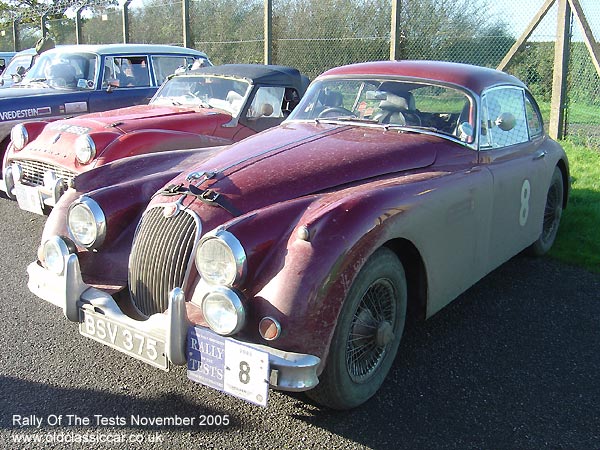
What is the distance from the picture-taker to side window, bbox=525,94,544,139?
16.0 ft

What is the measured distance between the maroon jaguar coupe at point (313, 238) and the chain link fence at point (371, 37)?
4.79 metres

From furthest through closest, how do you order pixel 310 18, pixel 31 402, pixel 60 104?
pixel 310 18 < pixel 60 104 < pixel 31 402

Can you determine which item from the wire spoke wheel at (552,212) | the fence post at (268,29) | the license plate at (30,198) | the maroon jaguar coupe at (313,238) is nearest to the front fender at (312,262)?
the maroon jaguar coupe at (313,238)

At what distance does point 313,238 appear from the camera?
8.76 feet

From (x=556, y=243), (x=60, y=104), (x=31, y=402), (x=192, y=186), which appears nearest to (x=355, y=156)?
(x=192, y=186)

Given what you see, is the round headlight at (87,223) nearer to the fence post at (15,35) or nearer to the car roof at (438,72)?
the car roof at (438,72)

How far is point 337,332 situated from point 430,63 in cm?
261

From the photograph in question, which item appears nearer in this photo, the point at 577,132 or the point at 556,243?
the point at 556,243

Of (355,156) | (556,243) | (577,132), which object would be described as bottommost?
(556,243)

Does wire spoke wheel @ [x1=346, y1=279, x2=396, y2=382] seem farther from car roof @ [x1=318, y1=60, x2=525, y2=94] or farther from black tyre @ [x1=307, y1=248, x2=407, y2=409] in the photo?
car roof @ [x1=318, y1=60, x2=525, y2=94]

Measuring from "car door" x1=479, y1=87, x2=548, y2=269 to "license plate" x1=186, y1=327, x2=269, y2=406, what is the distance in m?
1.99

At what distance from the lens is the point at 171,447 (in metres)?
2.69

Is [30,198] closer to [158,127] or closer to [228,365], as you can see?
[158,127]

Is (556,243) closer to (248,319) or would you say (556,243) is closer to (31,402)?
(248,319)
